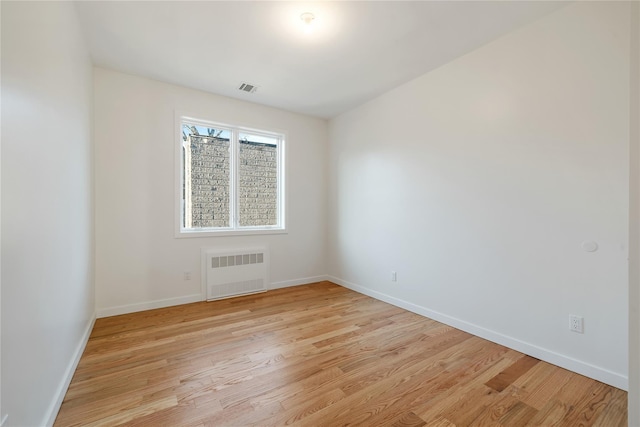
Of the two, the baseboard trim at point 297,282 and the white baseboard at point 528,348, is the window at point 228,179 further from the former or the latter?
the white baseboard at point 528,348

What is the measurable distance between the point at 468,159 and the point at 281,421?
2.60 m

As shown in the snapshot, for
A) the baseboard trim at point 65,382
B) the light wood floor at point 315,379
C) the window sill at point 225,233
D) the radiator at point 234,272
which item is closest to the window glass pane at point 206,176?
the window sill at point 225,233

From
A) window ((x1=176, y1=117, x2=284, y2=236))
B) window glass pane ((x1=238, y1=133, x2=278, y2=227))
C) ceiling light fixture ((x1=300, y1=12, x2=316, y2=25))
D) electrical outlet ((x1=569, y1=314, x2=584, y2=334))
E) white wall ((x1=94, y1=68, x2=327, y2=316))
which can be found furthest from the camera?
window glass pane ((x1=238, y1=133, x2=278, y2=227))

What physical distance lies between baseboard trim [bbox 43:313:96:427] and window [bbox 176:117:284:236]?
1403mm

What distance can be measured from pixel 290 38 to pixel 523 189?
2.35 meters

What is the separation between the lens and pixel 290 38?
2.41 meters

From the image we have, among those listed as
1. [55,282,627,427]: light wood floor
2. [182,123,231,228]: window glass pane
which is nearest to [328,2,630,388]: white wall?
[55,282,627,427]: light wood floor

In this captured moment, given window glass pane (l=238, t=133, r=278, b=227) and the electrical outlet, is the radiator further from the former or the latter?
the electrical outlet

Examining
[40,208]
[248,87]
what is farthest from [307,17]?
[40,208]

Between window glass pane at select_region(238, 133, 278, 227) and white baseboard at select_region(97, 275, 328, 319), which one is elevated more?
window glass pane at select_region(238, 133, 278, 227)

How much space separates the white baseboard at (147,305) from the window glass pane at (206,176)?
0.90 metres

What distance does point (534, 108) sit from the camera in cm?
222

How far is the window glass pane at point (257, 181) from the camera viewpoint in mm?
3953

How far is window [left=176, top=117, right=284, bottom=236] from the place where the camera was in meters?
3.54
